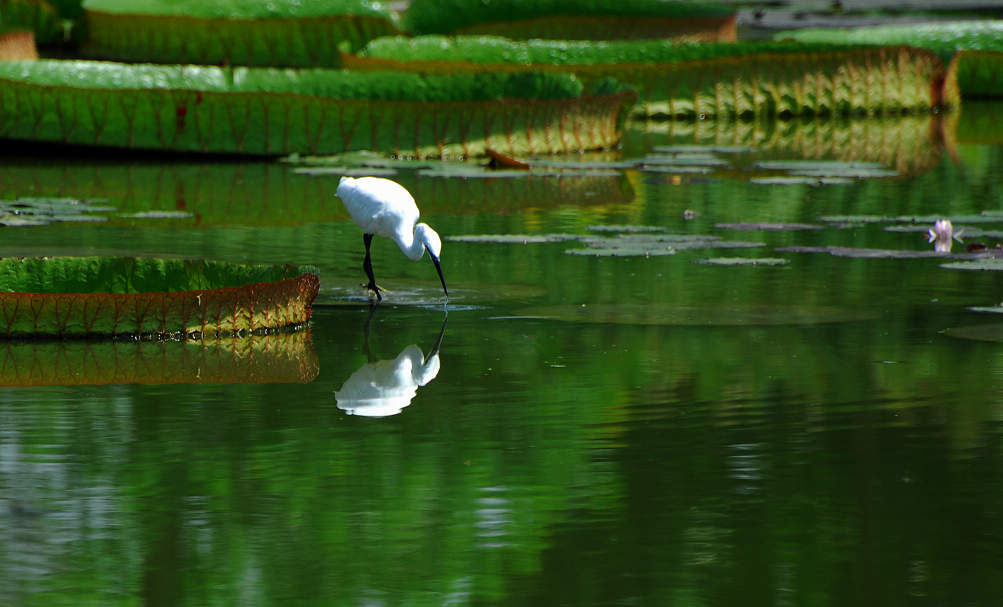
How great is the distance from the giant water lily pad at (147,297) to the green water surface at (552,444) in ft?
0.71

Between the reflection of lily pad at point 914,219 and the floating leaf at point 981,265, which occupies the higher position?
the floating leaf at point 981,265

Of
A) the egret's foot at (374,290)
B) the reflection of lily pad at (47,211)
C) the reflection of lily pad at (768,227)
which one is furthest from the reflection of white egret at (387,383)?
the reflection of lily pad at (47,211)

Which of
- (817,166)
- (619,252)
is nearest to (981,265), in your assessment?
(619,252)

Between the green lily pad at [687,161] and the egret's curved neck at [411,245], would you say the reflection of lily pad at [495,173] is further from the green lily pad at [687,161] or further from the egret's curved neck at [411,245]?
the egret's curved neck at [411,245]

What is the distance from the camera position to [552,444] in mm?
5398

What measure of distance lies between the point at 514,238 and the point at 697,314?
2132 mm

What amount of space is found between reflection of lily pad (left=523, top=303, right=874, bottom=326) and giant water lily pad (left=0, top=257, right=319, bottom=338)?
1003mm

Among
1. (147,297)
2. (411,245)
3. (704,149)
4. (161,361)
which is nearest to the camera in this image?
(161,361)

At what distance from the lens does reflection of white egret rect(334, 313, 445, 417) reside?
5.99 metres

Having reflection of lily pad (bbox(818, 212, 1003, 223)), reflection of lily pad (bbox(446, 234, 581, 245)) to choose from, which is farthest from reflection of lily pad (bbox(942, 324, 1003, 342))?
reflection of lily pad (bbox(818, 212, 1003, 223))

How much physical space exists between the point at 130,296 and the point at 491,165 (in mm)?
6252

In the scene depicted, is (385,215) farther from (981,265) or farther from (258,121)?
(258,121)

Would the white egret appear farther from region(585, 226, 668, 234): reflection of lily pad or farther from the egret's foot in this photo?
region(585, 226, 668, 234): reflection of lily pad

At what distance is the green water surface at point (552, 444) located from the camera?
4277mm
